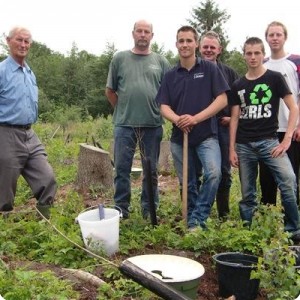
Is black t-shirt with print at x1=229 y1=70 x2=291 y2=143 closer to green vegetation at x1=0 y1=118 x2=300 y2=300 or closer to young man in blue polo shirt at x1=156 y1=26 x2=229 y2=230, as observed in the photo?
young man in blue polo shirt at x1=156 y1=26 x2=229 y2=230

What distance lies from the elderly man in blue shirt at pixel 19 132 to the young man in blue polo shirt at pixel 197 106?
4.60ft

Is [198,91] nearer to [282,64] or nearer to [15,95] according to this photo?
[282,64]

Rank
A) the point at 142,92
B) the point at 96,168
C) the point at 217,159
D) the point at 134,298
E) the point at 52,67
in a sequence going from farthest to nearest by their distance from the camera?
the point at 52,67
the point at 96,168
the point at 142,92
the point at 217,159
the point at 134,298

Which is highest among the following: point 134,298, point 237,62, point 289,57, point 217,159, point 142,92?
point 237,62

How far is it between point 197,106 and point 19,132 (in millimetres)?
1855

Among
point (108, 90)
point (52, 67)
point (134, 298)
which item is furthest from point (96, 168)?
point (52, 67)

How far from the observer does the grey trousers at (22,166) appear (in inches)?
203

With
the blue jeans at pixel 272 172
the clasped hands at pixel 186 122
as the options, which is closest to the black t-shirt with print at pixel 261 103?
the blue jeans at pixel 272 172

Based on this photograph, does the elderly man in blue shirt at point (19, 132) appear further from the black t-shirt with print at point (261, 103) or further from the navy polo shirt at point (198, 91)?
the black t-shirt with print at point (261, 103)

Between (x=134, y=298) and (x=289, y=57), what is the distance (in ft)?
9.42

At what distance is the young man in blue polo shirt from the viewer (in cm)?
480

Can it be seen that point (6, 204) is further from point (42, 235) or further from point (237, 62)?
point (237, 62)

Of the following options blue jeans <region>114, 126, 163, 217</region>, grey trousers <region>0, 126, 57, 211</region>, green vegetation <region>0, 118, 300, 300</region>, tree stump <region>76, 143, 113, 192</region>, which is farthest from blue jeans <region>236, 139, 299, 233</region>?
tree stump <region>76, 143, 113, 192</region>

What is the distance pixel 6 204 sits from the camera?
5.30m
